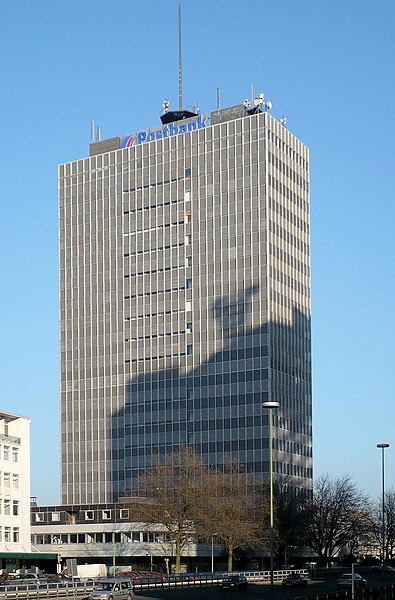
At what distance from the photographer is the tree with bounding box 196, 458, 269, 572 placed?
140 m

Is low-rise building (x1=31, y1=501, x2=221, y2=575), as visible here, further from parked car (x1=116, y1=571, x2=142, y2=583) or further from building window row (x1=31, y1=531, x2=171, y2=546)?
parked car (x1=116, y1=571, x2=142, y2=583)

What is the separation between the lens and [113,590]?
77.6m

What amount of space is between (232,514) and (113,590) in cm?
6479

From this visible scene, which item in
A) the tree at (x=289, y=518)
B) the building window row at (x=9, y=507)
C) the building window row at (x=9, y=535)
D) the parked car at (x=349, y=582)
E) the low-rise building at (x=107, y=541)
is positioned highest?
the building window row at (x=9, y=507)

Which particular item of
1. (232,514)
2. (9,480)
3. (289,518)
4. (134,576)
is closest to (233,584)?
(134,576)

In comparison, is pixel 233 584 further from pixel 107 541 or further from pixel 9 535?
pixel 107 541

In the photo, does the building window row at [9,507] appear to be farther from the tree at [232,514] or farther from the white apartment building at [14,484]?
the tree at [232,514]

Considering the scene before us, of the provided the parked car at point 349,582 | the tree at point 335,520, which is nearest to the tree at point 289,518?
the tree at point 335,520

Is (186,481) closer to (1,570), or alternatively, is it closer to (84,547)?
(1,570)

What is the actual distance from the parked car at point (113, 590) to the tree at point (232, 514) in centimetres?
5707

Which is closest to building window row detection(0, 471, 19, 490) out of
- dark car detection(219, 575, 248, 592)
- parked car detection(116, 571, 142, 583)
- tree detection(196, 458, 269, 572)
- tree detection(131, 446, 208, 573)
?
parked car detection(116, 571, 142, 583)

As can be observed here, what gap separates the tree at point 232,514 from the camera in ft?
458

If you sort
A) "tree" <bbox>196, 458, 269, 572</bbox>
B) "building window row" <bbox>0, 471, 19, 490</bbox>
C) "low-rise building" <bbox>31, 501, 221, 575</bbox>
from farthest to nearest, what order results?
"low-rise building" <bbox>31, 501, 221, 575</bbox> → "tree" <bbox>196, 458, 269, 572</bbox> → "building window row" <bbox>0, 471, 19, 490</bbox>

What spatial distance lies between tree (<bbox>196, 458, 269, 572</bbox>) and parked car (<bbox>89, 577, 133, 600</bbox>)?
57.1 m
